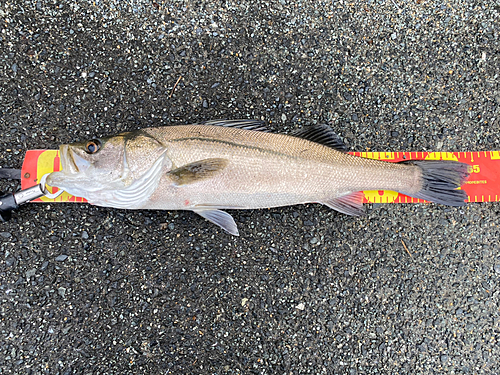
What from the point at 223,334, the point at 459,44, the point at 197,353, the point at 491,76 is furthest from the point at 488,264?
the point at 197,353

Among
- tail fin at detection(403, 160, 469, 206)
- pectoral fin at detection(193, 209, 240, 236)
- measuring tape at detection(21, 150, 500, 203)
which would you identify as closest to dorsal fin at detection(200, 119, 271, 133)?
pectoral fin at detection(193, 209, 240, 236)

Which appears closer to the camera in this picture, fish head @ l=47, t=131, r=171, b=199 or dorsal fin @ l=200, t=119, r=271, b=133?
fish head @ l=47, t=131, r=171, b=199

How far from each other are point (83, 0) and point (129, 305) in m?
2.83

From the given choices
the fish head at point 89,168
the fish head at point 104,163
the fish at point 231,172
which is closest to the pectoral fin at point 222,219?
the fish at point 231,172

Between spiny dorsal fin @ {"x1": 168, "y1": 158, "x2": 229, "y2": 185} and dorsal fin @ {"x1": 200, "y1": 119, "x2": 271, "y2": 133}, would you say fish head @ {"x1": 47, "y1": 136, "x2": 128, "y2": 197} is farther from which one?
dorsal fin @ {"x1": 200, "y1": 119, "x2": 271, "y2": 133}

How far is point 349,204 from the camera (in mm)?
2674

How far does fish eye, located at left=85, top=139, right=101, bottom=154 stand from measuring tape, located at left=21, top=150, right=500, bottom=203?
65 cm

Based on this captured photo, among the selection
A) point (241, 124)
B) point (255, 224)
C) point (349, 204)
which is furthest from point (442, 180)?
point (241, 124)

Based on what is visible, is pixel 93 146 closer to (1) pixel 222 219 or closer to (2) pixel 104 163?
(2) pixel 104 163

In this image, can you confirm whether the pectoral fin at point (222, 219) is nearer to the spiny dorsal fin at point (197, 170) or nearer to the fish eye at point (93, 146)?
the spiny dorsal fin at point (197, 170)

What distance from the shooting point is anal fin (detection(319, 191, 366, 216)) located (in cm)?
266

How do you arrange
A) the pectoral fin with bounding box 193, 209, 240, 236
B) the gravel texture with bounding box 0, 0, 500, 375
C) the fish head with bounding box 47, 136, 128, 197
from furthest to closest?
the gravel texture with bounding box 0, 0, 500, 375 → the pectoral fin with bounding box 193, 209, 240, 236 → the fish head with bounding box 47, 136, 128, 197

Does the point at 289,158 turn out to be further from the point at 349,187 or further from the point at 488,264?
the point at 488,264

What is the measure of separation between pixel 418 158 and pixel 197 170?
2.03 meters
